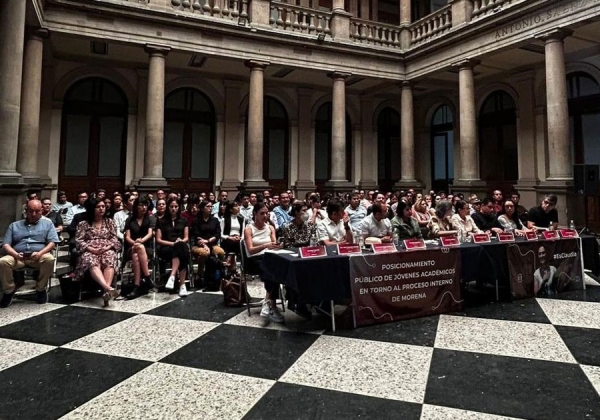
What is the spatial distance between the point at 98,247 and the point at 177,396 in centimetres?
299

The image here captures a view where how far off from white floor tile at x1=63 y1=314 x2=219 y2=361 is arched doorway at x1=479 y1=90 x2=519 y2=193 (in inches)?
502

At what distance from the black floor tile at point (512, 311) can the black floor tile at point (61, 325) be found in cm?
379

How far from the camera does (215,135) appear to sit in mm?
13242

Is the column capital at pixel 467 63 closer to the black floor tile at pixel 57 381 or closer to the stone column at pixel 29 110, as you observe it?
the stone column at pixel 29 110

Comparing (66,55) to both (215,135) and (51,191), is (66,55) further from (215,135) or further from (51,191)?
(215,135)

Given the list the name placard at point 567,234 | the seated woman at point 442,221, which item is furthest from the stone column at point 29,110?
the name placard at point 567,234

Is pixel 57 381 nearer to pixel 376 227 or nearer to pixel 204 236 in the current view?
pixel 204 236

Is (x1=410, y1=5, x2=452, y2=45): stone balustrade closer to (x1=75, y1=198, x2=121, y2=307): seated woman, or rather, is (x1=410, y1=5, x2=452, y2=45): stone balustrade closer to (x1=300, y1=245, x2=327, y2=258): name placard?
(x1=300, y1=245, x2=327, y2=258): name placard

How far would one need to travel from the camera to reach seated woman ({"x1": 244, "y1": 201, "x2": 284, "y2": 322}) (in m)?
4.02

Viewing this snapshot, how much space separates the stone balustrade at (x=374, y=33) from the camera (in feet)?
40.4

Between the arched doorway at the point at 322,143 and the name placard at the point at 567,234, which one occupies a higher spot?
the arched doorway at the point at 322,143

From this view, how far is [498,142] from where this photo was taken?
13555mm

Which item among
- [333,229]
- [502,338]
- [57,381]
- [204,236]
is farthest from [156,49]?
[502,338]

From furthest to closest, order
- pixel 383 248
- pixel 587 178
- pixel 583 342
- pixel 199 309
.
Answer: pixel 587 178 → pixel 199 309 → pixel 383 248 → pixel 583 342
